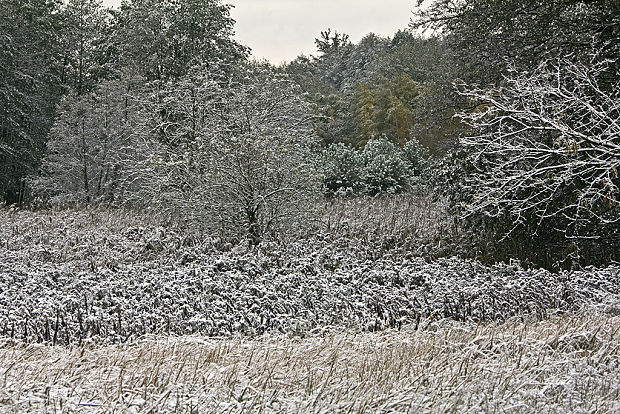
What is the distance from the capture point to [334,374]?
13.3ft

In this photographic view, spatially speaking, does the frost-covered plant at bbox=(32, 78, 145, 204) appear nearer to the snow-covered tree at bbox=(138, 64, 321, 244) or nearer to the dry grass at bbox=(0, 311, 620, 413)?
the snow-covered tree at bbox=(138, 64, 321, 244)

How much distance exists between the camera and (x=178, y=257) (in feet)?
31.6

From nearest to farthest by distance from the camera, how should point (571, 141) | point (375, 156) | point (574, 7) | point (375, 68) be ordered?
point (571, 141) < point (574, 7) < point (375, 156) < point (375, 68)

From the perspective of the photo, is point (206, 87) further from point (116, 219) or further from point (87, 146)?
point (87, 146)

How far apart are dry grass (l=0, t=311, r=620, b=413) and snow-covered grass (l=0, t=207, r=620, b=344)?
79 centimetres

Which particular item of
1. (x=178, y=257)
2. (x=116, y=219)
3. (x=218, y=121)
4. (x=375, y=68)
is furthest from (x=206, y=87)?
(x=375, y=68)

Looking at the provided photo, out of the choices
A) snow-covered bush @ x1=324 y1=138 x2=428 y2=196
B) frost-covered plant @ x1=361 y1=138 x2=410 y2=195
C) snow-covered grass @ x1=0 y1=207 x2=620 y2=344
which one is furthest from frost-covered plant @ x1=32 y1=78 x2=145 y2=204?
snow-covered grass @ x1=0 y1=207 x2=620 y2=344

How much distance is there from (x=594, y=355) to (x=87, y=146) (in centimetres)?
1879

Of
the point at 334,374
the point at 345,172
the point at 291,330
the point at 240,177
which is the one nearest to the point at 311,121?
the point at 345,172

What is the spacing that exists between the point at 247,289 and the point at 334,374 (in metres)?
3.41

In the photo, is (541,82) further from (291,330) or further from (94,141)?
(94,141)

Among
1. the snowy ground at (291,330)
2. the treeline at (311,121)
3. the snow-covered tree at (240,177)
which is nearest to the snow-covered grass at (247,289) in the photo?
the snowy ground at (291,330)

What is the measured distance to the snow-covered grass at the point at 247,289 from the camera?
610cm

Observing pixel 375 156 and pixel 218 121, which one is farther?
pixel 375 156
